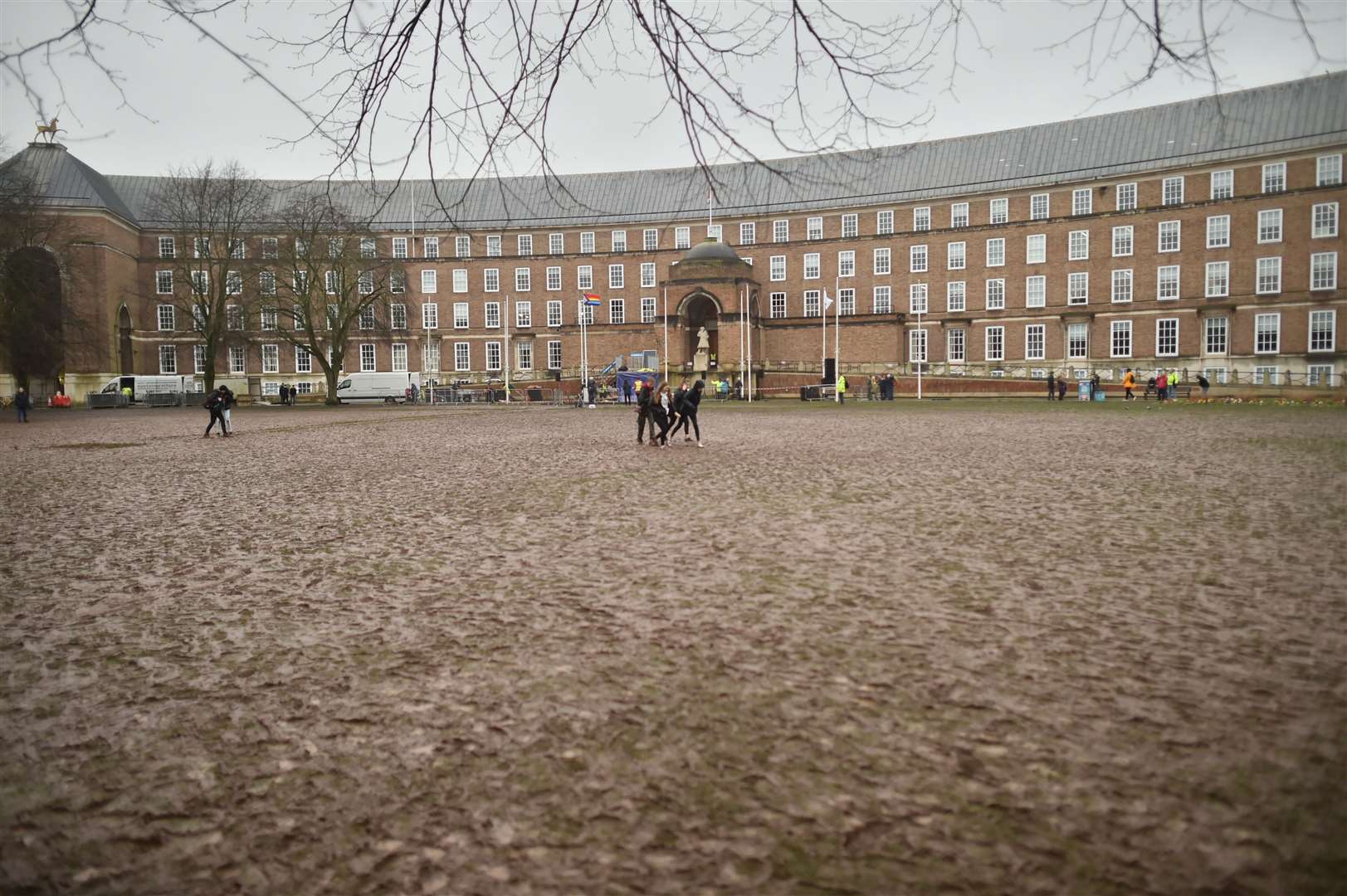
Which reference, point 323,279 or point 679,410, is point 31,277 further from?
point 679,410

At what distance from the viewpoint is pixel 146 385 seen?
205 feet

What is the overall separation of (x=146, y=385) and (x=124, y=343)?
600 inches

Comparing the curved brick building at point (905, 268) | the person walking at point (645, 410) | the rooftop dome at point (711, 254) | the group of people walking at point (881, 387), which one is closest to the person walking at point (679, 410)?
the person walking at point (645, 410)

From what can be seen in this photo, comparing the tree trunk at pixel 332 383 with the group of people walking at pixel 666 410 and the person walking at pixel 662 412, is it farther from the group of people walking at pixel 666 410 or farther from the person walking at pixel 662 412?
the person walking at pixel 662 412

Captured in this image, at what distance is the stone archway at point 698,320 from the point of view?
7150 centimetres

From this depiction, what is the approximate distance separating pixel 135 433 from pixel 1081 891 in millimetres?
31327

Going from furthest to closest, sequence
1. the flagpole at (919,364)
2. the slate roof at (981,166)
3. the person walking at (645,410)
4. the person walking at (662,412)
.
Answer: the flagpole at (919,364), the slate roof at (981,166), the person walking at (645,410), the person walking at (662,412)

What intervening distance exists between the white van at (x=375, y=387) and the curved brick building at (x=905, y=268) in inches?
117

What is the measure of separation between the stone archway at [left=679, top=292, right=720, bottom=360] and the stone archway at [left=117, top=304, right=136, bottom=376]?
45034 mm

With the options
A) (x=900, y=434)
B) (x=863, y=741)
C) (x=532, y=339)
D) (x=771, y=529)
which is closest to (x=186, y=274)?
(x=532, y=339)

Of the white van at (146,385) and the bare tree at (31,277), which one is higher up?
the bare tree at (31,277)

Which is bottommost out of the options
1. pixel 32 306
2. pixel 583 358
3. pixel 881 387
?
pixel 881 387

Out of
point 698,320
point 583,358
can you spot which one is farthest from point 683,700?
point 698,320

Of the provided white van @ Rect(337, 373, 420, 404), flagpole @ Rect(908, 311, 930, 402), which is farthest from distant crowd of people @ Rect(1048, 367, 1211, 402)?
white van @ Rect(337, 373, 420, 404)
